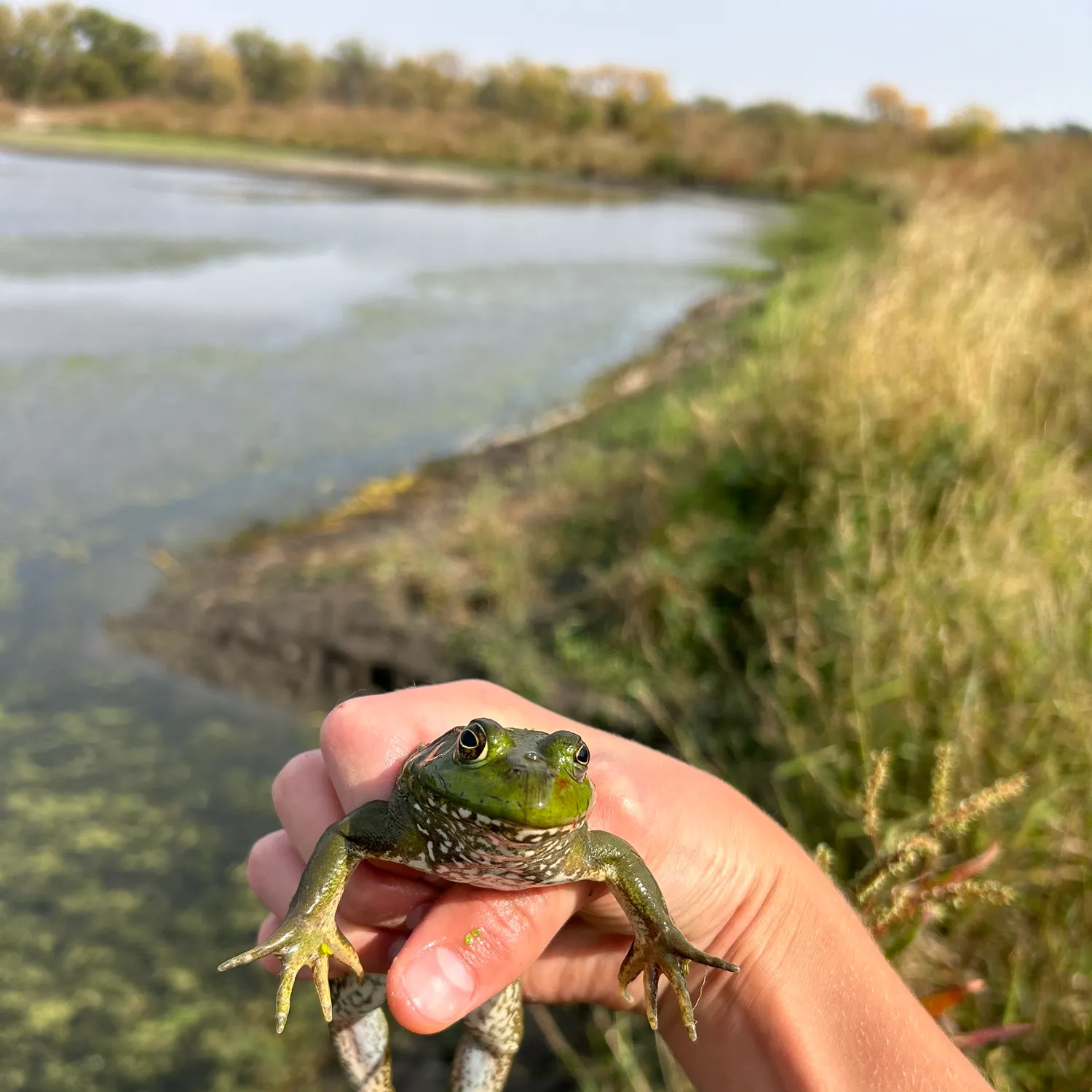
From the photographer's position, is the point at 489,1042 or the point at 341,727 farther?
the point at 489,1042

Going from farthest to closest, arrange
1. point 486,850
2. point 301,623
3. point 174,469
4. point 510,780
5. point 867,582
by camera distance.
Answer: point 174,469 → point 301,623 → point 867,582 → point 486,850 → point 510,780

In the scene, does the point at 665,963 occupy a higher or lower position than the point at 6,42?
lower

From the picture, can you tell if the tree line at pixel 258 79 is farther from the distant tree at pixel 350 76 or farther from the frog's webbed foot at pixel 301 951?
the frog's webbed foot at pixel 301 951

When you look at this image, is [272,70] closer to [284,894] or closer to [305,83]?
[305,83]

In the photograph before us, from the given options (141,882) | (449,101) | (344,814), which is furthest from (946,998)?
(449,101)

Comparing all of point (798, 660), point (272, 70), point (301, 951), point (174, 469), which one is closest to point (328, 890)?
point (301, 951)

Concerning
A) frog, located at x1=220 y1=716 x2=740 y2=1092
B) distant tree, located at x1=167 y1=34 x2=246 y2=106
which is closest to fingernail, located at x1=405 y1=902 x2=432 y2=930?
frog, located at x1=220 y1=716 x2=740 y2=1092
